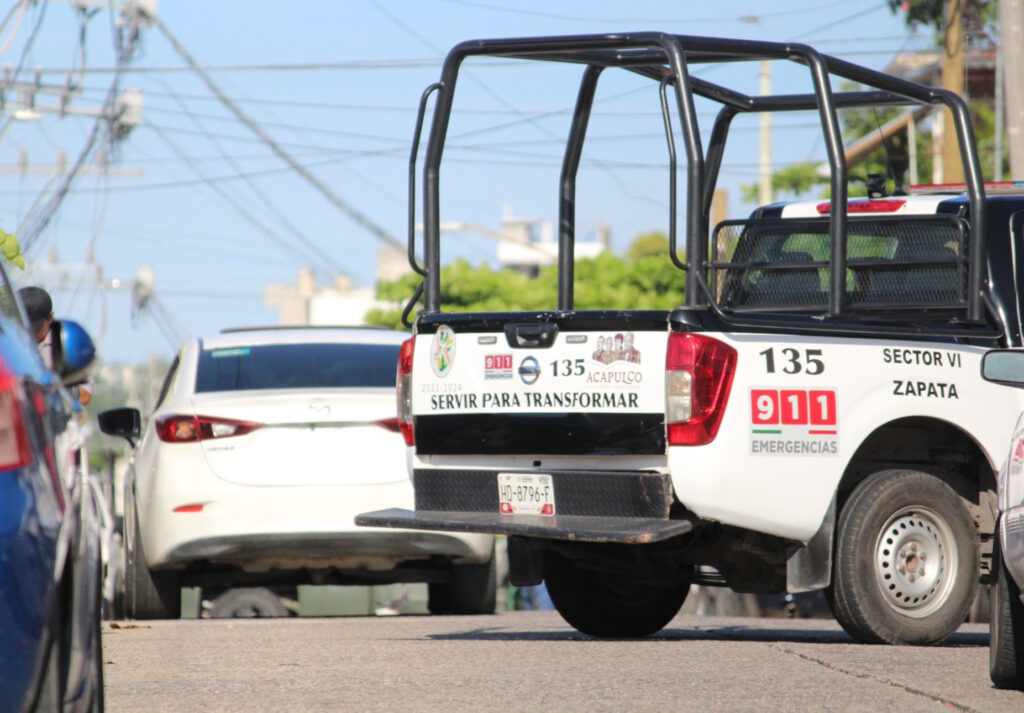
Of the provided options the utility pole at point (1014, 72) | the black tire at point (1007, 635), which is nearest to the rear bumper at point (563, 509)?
the black tire at point (1007, 635)

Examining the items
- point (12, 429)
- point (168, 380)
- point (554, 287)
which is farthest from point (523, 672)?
point (554, 287)

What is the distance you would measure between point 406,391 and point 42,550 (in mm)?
5014

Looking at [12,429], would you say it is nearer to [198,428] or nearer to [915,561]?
[915,561]

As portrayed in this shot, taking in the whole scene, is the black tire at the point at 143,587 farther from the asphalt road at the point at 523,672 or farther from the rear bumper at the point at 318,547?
the asphalt road at the point at 523,672

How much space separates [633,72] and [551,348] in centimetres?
231

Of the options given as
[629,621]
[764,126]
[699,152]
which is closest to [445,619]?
[629,621]

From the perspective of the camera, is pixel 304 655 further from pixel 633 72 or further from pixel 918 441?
pixel 633 72

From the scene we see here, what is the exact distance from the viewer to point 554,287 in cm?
5291

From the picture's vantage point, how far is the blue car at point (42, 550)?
133 inches

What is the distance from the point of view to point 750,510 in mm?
7461

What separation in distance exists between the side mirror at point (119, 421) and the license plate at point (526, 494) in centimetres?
160

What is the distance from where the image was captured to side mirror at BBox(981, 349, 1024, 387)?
5.79 metres

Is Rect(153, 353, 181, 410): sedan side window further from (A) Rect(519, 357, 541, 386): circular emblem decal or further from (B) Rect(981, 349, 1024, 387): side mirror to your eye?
(B) Rect(981, 349, 1024, 387): side mirror

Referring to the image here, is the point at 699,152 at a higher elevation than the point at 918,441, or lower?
higher
